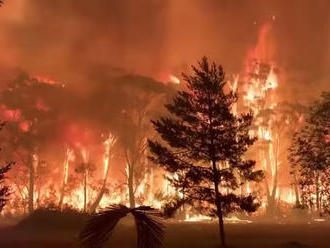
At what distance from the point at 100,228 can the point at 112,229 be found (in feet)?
0.54

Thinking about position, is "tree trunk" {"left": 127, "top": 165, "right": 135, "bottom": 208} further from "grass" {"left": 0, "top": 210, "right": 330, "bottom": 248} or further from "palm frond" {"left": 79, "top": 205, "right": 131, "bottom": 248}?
"palm frond" {"left": 79, "top": 205, "right": 131, "bottom": 248}

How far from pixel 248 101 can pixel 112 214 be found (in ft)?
237

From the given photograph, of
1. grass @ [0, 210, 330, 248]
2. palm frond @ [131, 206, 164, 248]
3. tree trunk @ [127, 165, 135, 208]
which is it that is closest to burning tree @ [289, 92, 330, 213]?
grass @ [0, 210, 330, 248]

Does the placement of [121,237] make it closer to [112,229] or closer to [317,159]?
[317,159]

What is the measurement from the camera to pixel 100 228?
217 inches

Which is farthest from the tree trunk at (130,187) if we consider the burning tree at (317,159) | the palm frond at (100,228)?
the palm frond at (100,228)

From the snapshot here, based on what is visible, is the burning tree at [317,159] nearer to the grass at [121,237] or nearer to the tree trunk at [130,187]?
the grass at [121,237]

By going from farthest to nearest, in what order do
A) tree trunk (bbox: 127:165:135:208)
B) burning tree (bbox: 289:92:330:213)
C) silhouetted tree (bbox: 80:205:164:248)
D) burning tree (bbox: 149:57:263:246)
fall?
tree trunk (bbox: 127:165:135:208), burning tree (bbox: 149:57:263:246), burning tree (bbox: 289:92:330:213), silhouetted tree (bbox: 80:205:164:248)

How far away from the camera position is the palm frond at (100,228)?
5.46 meters

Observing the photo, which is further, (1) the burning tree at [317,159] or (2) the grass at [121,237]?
(2) the grass at [121,237]

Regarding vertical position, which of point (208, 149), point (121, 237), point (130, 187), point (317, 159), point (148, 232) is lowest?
point (121, 237)

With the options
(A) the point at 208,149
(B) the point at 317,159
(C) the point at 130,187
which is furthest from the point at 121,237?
(C) the point at 130,187

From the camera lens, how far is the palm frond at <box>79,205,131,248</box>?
5461mm

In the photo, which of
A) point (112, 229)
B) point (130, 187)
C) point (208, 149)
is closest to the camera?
point (112, 229)
